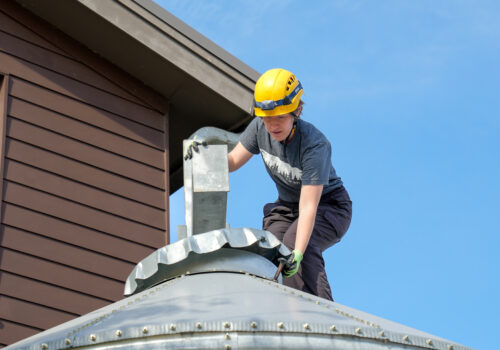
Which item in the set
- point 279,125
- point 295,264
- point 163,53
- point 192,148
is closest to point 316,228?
point 279,125

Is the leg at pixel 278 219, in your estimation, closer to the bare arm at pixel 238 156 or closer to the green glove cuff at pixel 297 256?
the bare arm at pixel 238 156

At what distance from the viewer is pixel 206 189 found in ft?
13.6

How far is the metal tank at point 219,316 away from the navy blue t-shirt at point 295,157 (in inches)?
49.0

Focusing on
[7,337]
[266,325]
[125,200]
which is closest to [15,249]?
[7,337]

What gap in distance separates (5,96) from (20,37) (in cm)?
66

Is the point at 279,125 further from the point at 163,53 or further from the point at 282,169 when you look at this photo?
the point at 163,53

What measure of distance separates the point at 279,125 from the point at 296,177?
0.41m

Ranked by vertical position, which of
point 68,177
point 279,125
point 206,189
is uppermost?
point 68,177

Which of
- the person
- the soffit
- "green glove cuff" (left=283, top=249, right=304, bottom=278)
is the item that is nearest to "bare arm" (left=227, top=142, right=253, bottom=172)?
the person

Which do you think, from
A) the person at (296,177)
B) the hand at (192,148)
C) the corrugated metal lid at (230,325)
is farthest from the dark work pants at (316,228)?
the corrugated metal lid at (230,325)

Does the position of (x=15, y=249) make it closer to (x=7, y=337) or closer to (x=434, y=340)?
(x=7, y=337)

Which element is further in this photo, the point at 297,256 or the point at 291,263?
the point at 297,256

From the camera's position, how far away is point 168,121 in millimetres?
8406

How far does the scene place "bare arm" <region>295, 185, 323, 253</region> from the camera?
4.88 metres
